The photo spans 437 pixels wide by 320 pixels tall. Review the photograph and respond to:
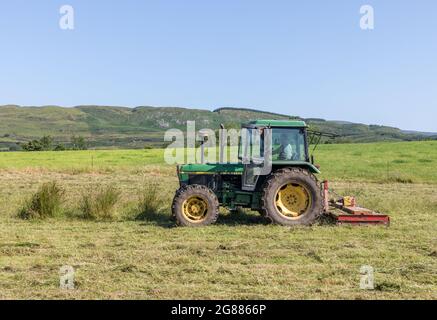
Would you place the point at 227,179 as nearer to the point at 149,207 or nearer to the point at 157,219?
the point at 157,219

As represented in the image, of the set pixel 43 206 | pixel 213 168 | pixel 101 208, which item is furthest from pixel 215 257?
pixel 43 206

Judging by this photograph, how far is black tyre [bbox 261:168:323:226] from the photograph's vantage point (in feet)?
32.6

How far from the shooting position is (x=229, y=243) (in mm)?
8320

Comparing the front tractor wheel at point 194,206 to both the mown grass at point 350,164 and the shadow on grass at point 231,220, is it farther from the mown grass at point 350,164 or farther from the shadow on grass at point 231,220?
the mown grass at point 350,164

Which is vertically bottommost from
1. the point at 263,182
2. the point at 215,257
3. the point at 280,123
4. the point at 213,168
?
the point at 215,257


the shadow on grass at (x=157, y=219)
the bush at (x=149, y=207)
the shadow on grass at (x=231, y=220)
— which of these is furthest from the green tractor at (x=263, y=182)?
the bush at (x=149, y=207)

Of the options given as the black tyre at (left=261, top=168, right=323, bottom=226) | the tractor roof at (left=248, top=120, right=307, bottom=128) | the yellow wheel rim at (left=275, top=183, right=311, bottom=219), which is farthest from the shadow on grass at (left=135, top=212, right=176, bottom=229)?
the tractor roof at (left=248, top=120, right=307, bottom=128)

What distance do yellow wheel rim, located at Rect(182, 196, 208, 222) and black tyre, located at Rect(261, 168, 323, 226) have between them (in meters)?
1.14

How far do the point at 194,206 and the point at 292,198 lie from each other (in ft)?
6.41

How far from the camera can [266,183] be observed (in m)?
9.96

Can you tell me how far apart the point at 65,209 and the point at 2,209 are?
155 cm

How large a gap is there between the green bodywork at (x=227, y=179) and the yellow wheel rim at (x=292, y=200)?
0.40m
